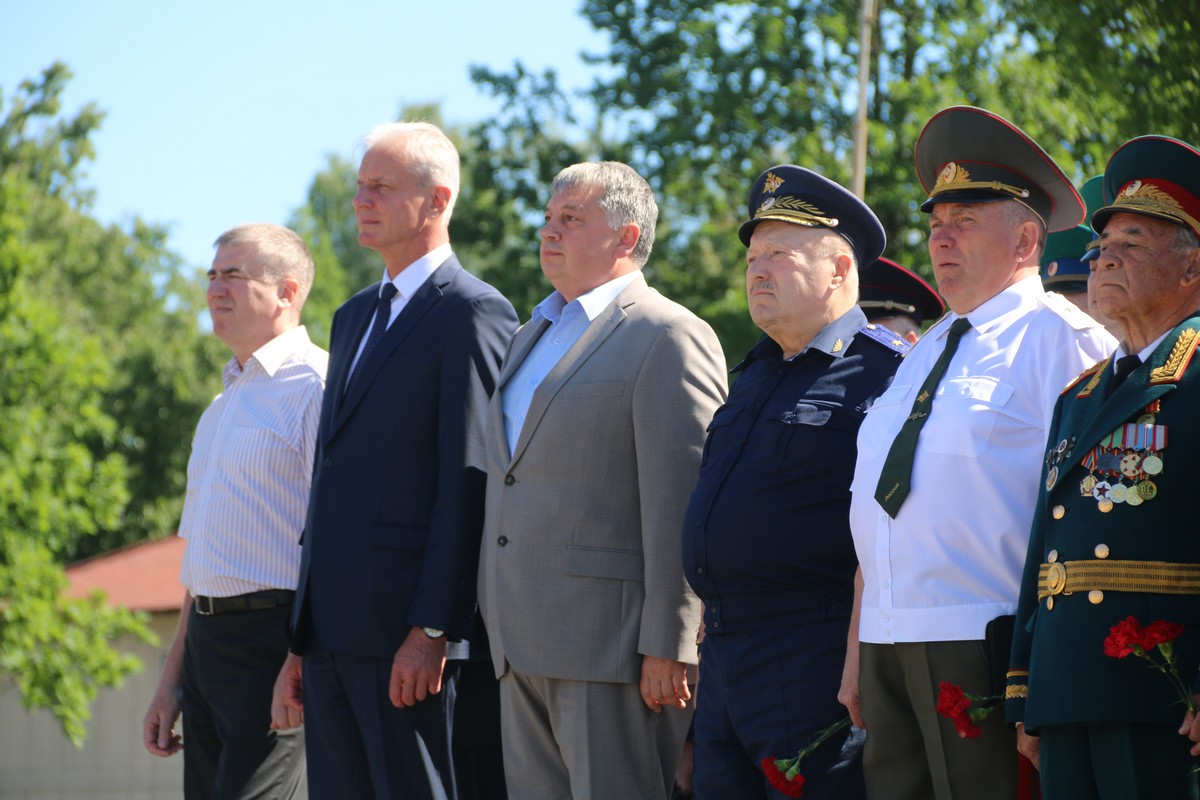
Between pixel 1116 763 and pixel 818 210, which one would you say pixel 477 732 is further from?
pixel 1116 763

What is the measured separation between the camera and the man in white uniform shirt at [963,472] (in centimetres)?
349

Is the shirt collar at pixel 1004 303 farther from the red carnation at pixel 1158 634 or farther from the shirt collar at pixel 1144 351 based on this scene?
the red carnation at pixel 1158 634

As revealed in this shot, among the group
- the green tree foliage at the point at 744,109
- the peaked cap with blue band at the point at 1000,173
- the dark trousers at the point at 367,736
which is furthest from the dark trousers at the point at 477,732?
the green tree foliage at the point at 744,109

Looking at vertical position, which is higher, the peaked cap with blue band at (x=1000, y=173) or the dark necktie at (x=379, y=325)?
the peaked cap with blue band at (x=1000, y=173)

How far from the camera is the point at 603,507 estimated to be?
431 cm

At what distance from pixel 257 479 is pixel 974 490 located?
2767 mm

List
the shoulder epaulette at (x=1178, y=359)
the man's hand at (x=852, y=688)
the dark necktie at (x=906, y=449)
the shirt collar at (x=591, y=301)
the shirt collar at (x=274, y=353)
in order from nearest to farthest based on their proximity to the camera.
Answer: the shoulder epaulette at (x=1178, y=359) < the dark necktie at (x=906, y=449) < the man's hand at (x=852, y=688) < the shirt collar at (x=591, y=301) < the shirt collar at (x=274, y=353)

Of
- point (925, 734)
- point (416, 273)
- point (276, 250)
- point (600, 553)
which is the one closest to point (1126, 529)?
point (925, 734)

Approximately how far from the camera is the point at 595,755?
13.6 feet

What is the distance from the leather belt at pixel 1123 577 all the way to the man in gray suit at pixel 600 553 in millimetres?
1302

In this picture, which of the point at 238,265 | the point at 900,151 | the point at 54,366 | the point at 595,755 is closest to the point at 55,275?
the point at 54,366

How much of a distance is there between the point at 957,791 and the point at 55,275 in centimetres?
3329

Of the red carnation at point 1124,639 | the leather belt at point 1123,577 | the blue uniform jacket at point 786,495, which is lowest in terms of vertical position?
the red carnation at point 1124,639

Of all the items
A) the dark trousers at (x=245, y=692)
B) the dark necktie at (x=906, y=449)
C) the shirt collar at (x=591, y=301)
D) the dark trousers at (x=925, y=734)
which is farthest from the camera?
the dark trousers at (x=245, y=692)
